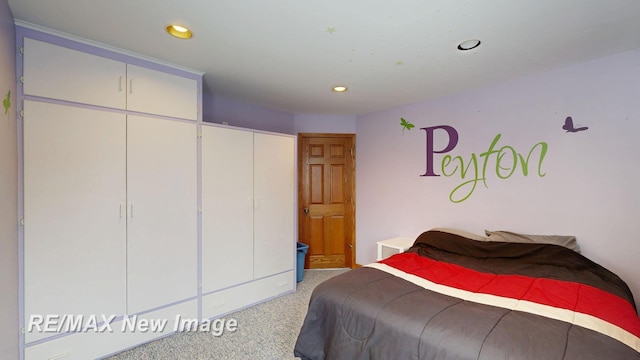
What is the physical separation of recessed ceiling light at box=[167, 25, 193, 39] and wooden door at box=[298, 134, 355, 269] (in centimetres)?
217

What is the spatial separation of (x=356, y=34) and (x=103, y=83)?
179 cm

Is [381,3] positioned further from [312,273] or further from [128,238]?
[312,273]

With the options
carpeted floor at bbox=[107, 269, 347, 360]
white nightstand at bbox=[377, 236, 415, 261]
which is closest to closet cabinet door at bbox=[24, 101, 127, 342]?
carpeted floor at bbox=[107, 269, 347, 360]

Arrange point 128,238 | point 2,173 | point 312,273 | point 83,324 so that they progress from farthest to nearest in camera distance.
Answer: point 312,273 → point 128,238 → point 83,324 → point 2,173

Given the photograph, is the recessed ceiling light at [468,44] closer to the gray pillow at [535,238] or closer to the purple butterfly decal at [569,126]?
the purple butterfly decal at [569,126]

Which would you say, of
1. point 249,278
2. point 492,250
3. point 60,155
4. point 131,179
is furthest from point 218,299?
point 492,250

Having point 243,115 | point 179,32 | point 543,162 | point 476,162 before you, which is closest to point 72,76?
point 179,32

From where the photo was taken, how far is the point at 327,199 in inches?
154

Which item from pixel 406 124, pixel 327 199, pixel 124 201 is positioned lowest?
pixel 327 199

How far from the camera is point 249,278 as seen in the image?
9.00 ft

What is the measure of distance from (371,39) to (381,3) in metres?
0.38

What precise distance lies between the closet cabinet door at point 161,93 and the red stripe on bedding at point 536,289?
216cm

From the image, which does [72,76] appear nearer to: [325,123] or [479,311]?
[325,123]

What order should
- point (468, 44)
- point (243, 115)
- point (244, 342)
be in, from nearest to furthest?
point (468, 44) → point (244, 342) → point (243, 115)
